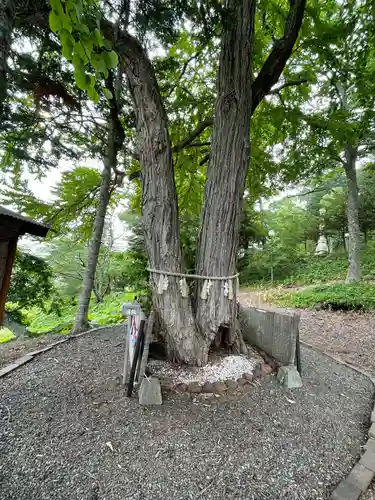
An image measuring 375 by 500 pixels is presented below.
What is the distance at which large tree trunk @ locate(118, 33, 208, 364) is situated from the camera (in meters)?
2.38

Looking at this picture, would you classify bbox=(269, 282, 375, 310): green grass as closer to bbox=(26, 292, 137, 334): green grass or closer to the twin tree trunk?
bbox=(26, 292, 137, 334): green grass

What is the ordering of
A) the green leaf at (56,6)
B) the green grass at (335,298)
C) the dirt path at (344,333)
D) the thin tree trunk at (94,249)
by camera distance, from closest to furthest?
the green leaf at (56,6) < the dirt path at (344,333) < the thin tree trunk at (94,249) < the green grass at (335,298)

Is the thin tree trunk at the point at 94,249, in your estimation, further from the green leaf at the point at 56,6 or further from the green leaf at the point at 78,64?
the green leaf at the point at 56,6

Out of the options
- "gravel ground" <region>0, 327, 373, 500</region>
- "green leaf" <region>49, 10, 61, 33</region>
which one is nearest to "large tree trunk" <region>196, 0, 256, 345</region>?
"gravel ground" <region>0, 327, 373, 500</region>

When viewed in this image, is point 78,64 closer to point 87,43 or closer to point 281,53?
point 87,43

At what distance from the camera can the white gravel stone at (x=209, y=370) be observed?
7.32 feet

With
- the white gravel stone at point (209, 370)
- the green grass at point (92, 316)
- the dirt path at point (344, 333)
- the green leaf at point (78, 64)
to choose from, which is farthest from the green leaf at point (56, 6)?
the green grass at point (92, 316)

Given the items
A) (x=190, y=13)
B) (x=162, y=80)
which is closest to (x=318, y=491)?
(x=190, y=13)

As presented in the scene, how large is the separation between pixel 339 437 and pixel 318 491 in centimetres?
56

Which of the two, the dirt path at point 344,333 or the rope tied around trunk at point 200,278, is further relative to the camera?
the dirt path at point 344,333

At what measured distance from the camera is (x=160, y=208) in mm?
2457

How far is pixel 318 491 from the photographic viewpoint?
4.37 ft

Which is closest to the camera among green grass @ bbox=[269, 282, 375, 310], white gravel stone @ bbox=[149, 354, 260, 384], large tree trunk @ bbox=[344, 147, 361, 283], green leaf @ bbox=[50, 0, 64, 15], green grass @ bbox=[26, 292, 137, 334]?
green leaf @ bbox=[50, 0, 64, 15]

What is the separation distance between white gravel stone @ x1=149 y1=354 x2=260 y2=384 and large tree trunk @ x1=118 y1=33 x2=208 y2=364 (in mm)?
100
